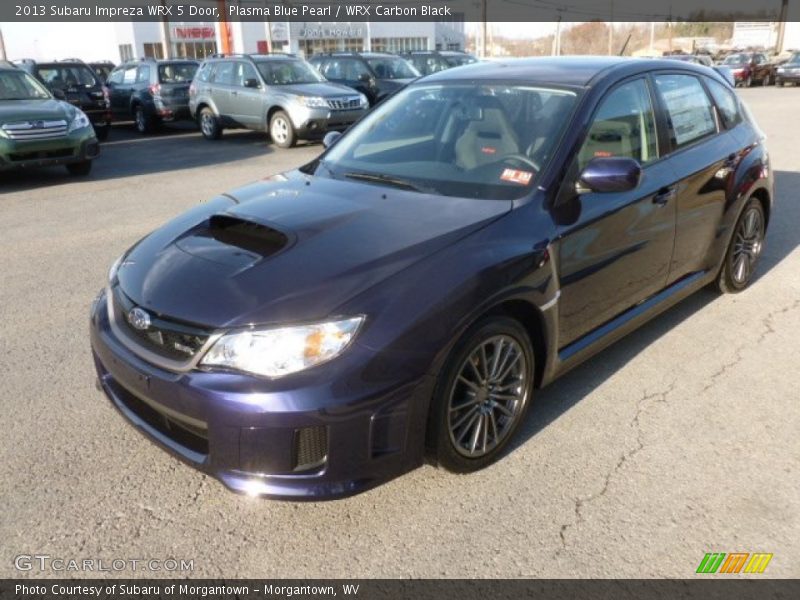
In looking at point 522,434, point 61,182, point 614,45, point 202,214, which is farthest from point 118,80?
point 614,45

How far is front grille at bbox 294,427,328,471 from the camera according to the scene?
246 centimetres

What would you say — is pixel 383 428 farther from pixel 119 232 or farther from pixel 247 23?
pixel 247 23

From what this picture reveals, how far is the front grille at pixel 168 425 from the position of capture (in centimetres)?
262

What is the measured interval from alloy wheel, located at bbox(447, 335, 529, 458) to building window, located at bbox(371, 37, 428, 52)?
60286mm

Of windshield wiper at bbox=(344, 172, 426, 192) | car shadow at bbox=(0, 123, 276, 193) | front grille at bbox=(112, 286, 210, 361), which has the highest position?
windshield wiper at bbox=(344, 172, 426, 192)

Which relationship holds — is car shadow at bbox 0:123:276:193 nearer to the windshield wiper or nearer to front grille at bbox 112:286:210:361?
the windshield wiper

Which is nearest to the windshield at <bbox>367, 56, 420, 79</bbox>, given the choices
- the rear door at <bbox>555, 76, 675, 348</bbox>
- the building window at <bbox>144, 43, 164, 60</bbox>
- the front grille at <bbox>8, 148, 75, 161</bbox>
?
the front grille at <bbox>8, 148, 75, 161</bbox>

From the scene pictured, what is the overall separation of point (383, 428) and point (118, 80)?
1788cm

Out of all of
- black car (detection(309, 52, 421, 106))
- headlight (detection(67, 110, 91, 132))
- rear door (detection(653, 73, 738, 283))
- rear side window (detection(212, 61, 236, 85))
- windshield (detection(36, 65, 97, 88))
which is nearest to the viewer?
rear door (detection(653, 73, 738, 283))

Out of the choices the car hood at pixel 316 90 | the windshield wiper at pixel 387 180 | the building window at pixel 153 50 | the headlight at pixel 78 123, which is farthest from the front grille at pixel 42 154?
the building window at pixel 153 50

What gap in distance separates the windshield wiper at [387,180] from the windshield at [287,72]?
10.8 meters

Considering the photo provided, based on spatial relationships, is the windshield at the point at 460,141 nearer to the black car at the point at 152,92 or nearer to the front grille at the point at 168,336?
the front grille at the point at 168,336

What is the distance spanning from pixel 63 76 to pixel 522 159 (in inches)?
600

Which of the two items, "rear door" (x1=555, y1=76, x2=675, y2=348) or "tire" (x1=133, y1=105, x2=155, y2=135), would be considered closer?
"rear door" (x1=555, y1=76, x2=675, y2=348)
